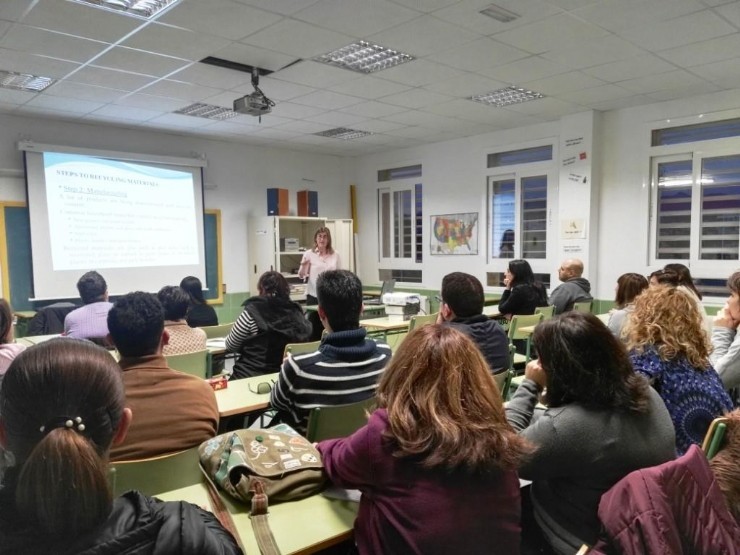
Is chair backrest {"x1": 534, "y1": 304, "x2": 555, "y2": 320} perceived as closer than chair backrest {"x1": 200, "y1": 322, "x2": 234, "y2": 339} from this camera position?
No

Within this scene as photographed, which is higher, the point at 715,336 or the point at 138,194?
the point at 138,194

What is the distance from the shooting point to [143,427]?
5.38 feet

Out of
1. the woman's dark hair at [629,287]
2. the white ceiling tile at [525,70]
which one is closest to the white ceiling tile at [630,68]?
the white ceiling tile at [525,70]

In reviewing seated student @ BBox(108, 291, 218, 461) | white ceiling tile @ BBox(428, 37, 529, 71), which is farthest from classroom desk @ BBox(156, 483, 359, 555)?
white ceiling tile @ BBox(428, 37, 529, 71)

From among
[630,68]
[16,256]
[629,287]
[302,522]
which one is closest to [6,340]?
[302,522]

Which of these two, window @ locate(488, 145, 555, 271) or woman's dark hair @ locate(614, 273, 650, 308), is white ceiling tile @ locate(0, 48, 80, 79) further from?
window @ locate(488, 145, 555, 271)

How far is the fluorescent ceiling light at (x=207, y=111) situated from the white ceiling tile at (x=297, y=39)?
1.90 m

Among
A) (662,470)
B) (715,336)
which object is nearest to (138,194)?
(715,336)

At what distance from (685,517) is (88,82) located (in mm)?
5321

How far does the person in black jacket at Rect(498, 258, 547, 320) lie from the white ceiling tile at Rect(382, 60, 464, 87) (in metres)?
→ 1.89

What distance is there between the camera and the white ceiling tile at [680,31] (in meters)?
3.59

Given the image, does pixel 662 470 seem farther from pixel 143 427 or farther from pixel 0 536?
pixel 143 427

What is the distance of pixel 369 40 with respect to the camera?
3910 mm

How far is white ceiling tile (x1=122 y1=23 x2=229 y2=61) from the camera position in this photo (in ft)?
12.0
